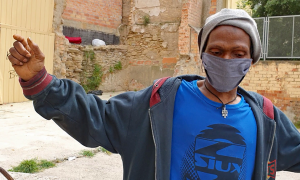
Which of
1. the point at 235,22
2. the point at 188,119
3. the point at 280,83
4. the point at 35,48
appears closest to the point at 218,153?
the point at 188,119

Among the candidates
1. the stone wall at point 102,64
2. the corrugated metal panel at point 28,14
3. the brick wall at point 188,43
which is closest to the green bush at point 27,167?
the corrugated metal panel at point 28,14

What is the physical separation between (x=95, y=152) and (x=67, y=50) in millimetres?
5895

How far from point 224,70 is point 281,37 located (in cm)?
722

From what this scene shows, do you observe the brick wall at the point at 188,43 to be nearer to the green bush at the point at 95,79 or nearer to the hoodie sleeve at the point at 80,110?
the green bush at the point at 95,79

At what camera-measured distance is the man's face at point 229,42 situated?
1498mm

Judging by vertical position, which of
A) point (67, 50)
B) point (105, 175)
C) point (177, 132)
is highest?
point (67, 50)

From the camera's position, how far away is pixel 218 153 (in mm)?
1383

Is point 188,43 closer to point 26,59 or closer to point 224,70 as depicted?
point 224,70

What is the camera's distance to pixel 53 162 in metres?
3.81

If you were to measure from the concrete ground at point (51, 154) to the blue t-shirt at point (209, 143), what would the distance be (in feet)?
7.04

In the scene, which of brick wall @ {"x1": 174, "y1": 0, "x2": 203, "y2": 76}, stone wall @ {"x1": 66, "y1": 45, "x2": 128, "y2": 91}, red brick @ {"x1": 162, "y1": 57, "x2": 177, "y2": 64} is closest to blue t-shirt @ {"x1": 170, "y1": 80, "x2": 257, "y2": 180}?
brick wall @ {"x1": 174, "y1": 0, "x2": 203, "y2": 76}

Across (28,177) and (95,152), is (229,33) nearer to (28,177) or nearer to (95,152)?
(28,177)

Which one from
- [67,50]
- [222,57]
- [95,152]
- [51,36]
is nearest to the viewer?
[222,57]

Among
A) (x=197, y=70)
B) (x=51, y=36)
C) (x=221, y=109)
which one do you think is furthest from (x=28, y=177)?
(x=197, y=70)
